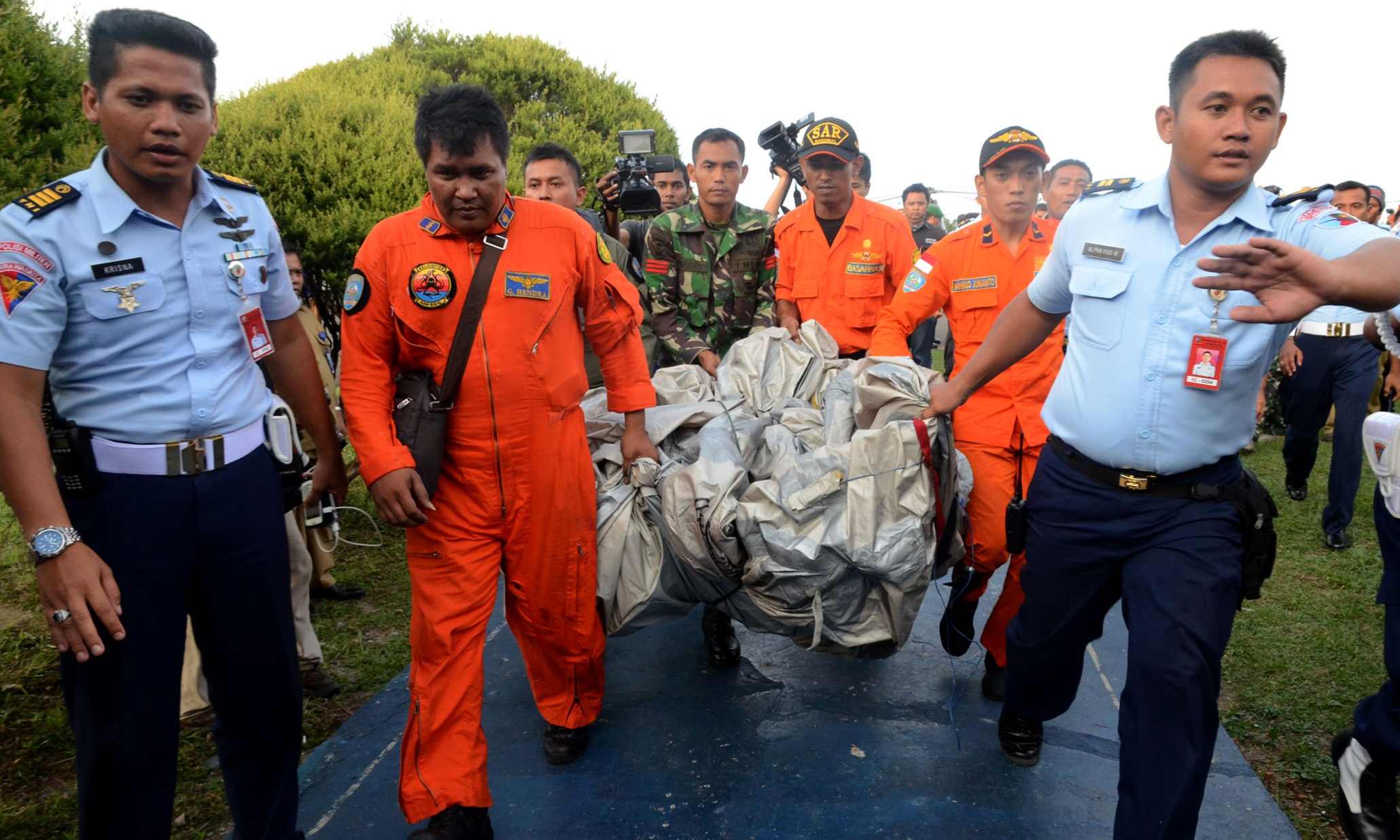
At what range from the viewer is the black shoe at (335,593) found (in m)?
4.58

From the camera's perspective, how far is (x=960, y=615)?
347 cm

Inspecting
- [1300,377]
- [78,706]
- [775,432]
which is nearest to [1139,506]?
[775,432]

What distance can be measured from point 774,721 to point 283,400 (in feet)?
6.42

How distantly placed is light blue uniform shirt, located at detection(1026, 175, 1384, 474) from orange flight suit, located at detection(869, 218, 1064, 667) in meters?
Result: 0.79

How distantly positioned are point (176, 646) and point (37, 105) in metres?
2.65

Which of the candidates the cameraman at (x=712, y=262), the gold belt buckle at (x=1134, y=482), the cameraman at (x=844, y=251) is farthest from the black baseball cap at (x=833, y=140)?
the gold belt buckle at (x=1134, y=482)

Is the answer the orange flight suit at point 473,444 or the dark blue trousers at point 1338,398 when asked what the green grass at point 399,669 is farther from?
the orange flight suit at point 473,444

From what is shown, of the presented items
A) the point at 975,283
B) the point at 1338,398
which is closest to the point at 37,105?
the point at 975,283

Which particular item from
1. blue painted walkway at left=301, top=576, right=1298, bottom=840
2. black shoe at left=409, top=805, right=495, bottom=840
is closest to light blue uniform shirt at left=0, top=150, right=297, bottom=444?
black shoe at left=409, top=805, right=495, bottom=840

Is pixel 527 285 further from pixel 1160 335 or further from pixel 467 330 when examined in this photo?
pixel 1160 335

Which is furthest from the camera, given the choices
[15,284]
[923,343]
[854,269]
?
[923,343]

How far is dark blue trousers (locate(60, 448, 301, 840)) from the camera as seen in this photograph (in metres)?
2.01

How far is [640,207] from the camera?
5.07 metres

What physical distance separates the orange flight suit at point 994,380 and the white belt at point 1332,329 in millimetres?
2801
